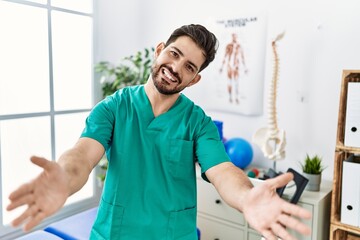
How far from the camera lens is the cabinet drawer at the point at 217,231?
73.0 inches

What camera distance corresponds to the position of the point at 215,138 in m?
1.13

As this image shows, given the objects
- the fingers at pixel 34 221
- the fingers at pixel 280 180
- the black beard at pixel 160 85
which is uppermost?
the black beard at pixel 160 85

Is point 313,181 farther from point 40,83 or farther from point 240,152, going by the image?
point 40,83

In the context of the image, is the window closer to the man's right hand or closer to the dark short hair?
the dark short hair

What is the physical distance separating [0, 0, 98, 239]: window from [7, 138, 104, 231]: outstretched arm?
1516 mm

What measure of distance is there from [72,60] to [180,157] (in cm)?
181

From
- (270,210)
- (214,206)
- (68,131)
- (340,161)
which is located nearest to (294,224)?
(270,210)

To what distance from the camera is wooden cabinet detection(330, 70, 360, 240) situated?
1521mm

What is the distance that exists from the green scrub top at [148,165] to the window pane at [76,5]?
1627mm

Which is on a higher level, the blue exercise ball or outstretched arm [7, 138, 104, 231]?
outstretched arm [7, 138, 104, 231]

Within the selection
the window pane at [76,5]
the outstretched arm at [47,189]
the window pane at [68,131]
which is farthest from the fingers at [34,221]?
the window pane at [76,5]

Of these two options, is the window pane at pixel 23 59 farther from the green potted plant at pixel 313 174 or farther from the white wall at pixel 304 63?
the green potted plant at pixel 313 174

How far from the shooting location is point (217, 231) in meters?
1.92

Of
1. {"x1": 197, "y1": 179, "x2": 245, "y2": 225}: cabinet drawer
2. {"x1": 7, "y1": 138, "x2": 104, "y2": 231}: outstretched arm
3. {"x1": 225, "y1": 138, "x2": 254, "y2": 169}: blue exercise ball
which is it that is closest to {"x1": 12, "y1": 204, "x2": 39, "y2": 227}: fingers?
{"x1": 7, "y1": 138, "x2": 104, "y2": 231}: outstretched arm
